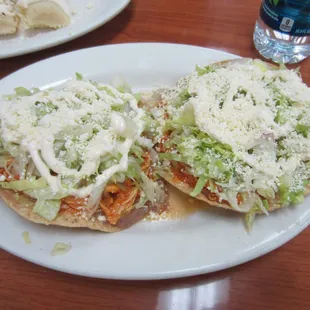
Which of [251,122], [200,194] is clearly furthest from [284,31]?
[200,194]

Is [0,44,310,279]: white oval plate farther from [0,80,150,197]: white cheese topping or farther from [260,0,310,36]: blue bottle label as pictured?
[260,0,310,36]: blue bottle label

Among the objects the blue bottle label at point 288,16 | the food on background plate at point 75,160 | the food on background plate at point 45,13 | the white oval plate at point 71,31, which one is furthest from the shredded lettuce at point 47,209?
the blue bottle label at point 288,16

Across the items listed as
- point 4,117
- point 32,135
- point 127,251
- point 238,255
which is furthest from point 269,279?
point 4,117

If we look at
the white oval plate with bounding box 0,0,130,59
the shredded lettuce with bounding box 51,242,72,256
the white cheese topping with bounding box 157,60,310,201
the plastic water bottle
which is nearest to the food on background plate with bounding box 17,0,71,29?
the white oval plate with bounding box 0,0,130,59

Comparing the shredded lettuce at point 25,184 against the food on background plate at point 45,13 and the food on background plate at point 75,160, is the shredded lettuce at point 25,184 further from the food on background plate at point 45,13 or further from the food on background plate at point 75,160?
the food on background plate at point 45,13

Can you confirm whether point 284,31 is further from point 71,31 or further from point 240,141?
point 71,31
